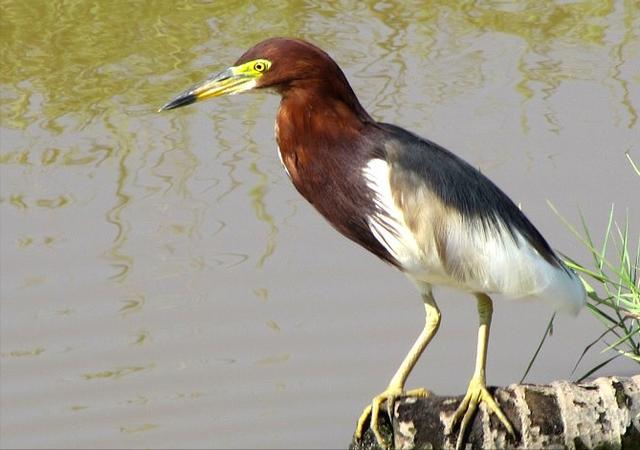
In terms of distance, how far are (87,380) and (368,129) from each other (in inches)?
59.1

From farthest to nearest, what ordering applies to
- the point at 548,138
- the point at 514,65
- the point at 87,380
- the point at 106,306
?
the point at 514,65 < the point at 548,138 < the point at 106,306 < the point at 87,380

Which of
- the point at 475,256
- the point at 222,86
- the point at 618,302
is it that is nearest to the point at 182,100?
the point at 222,86

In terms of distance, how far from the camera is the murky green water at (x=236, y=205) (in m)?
5.88

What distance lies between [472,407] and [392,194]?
0.71 m

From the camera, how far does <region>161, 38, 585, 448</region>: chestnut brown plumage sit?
514 centimetres

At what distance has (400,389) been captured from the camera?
531 centimetres

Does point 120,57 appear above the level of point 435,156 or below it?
below

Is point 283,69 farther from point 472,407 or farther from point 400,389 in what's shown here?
point 472,407

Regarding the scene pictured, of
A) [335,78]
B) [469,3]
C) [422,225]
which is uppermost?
[335,78]

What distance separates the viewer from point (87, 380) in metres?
5.92

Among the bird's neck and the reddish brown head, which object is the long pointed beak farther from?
the bird's neck

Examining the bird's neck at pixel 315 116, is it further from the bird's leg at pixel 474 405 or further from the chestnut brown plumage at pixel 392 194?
the bird's leg at pixel 474 405

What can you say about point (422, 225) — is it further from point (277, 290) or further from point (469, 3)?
point (469, 3)

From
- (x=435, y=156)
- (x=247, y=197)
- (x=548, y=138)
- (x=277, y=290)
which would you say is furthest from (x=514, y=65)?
(x=435, y=156)
